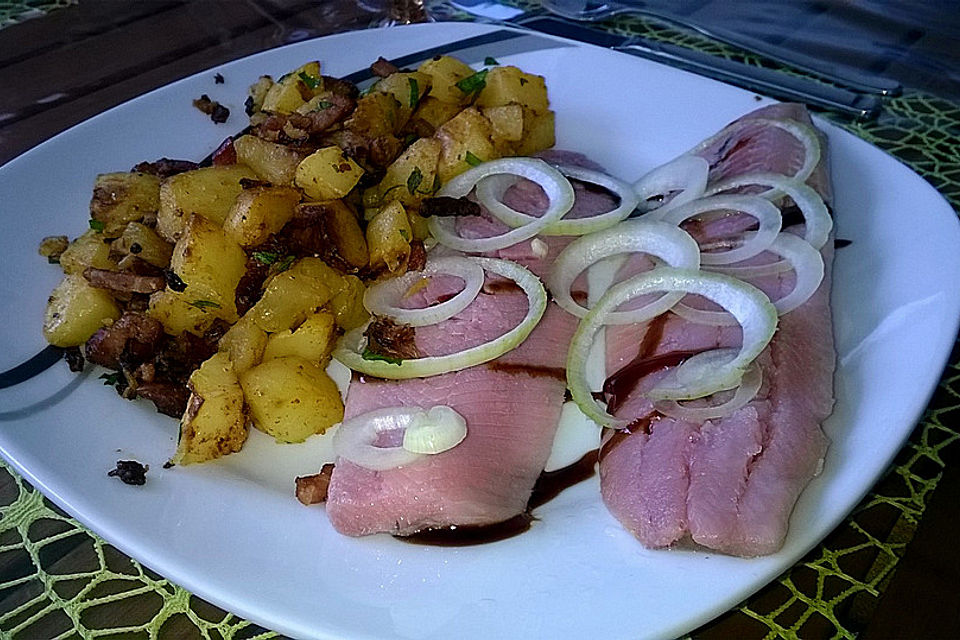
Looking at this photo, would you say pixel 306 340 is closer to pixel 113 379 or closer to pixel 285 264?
pixel 285 264

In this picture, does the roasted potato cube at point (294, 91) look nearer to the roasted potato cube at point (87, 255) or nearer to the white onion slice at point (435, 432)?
the roasted potato cube at point (87, 255)

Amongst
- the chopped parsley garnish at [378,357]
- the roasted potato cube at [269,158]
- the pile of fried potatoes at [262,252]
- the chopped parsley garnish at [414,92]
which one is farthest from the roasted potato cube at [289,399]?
the chopped parsley garnish at [414,92]

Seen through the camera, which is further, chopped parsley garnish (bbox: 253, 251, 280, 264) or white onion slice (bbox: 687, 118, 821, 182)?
white onion slice (bbox: 687, 118, 821, 182)

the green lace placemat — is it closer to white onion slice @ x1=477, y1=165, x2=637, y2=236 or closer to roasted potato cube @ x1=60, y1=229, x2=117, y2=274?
roasted potato cube @ x1=60, y1=229, x2=117, y2=274

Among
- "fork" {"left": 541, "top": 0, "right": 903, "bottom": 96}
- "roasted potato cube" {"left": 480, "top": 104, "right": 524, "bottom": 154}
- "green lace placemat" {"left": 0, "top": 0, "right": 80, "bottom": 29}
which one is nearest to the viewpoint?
"roasted potato cube" {"left": 480, "top": 104, "right": 524, "bottom": 154}

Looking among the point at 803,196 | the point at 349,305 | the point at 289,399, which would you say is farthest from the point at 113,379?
the point at 803,196

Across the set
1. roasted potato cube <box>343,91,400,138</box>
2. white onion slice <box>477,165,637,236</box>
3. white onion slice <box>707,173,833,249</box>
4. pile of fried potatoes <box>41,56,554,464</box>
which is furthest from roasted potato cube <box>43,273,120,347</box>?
white onion slice <box>707,173,833,249</box>
